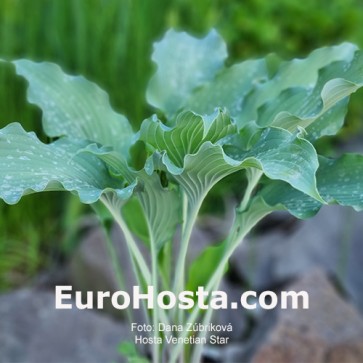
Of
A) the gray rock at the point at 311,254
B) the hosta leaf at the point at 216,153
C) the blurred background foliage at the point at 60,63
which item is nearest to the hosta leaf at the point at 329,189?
the hosta leaf at the point at 216,153

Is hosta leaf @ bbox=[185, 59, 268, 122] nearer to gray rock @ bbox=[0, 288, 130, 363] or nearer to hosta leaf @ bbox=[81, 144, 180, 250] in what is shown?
hosta leaf @ bbox=[81, 144, 180, 250]

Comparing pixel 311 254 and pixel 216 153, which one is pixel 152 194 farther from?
pixel 311 254

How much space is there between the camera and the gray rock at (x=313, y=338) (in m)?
1.79

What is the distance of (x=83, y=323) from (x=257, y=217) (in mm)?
936

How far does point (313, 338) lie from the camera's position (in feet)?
5.93

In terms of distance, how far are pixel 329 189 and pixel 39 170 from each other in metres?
0.45

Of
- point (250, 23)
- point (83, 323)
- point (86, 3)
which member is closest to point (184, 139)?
point (83, 323)

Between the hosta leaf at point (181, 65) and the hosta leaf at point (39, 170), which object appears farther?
the hosta leaf at point (181, 65)

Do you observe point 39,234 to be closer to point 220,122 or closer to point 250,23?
point 250,23

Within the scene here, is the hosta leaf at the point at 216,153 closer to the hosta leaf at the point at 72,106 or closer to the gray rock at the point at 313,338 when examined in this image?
the hosta leaf at the point at 72,106

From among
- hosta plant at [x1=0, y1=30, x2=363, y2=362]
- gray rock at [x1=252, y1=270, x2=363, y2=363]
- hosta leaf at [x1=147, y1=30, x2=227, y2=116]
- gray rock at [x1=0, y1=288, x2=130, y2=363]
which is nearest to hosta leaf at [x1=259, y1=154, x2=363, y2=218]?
hosta plant at [x1=0, y1=30, x2=363, y2=362]

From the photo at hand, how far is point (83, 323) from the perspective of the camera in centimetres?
205

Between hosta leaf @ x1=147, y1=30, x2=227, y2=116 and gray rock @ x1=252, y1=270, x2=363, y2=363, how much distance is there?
0.66 m

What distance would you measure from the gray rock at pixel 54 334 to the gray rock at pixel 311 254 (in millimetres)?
523
